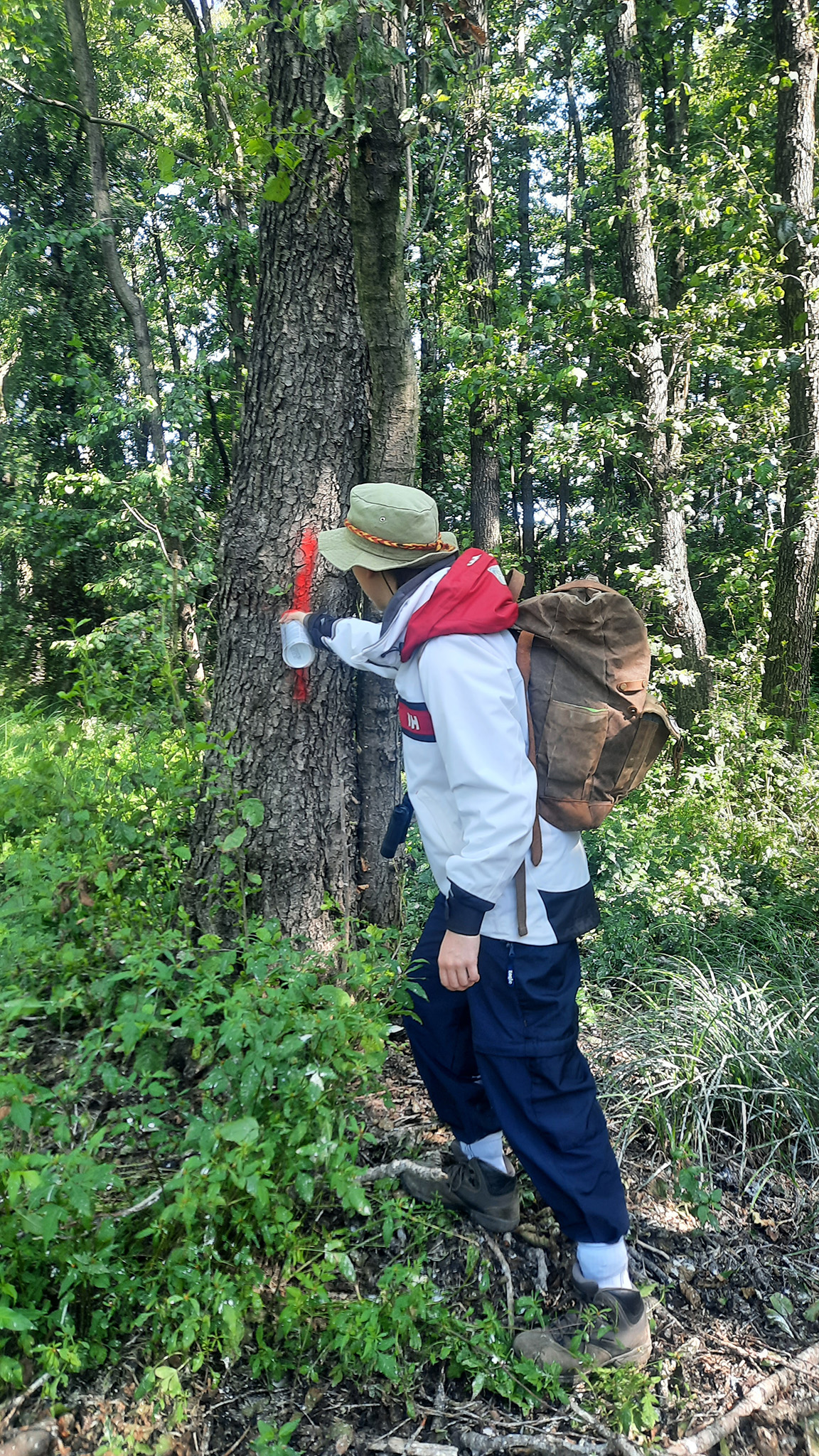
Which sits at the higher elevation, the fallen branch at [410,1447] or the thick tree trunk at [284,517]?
the thick tree trunk at [284,517]

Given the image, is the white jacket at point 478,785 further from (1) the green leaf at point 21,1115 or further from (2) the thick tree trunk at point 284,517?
(1) the green leaf at point 21,1115

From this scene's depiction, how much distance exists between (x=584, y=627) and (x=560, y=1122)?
4.21 feet

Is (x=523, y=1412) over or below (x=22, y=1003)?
below

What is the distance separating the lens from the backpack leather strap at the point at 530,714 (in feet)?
7.06

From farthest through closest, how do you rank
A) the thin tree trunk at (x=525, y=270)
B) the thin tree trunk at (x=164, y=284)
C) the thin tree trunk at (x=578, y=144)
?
the thin tree trunk at (x=525, y=270), the thin tree trunk at (x=578, y=144), the thin tree trunk at (x=164, y=284)

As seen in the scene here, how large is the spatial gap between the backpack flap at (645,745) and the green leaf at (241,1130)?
3.87ft

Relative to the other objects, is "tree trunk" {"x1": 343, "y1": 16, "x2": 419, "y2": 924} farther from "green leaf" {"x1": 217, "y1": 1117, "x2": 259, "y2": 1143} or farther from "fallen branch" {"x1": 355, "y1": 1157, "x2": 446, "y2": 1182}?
"green leaf" {"x1": 217, "y1": 1117, "x2": 259, "y2": 1143}

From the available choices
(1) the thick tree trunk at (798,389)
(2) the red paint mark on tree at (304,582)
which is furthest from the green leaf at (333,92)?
(1) the thick tree trunk at (798,389)

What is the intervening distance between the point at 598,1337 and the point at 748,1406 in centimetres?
38

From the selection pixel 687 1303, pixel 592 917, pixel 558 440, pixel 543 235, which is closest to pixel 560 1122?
pixel 592 917

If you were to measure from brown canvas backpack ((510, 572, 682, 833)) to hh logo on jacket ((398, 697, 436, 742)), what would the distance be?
0.27 m

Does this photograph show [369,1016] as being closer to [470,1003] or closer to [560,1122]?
[470,1003]

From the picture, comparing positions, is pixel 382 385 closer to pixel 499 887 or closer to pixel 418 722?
pixel 418 722

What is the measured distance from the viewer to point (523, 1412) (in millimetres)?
1962
